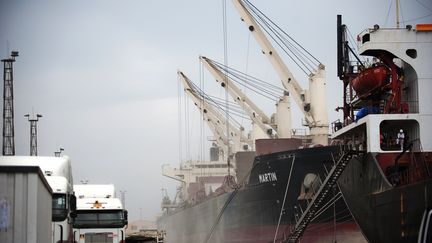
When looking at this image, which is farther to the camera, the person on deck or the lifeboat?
the lifeboat

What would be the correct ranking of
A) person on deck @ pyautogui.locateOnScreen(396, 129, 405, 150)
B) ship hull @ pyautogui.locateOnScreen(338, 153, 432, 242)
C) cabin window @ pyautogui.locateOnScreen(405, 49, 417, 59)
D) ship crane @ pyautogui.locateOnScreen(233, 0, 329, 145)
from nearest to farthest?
ship hull @ pyautogui.locateOnScreen(338, 153, 432, 242), person on deck @ pyautogui.locateOnScreen(396, 129, 405, 150), cabin window @ pyautogui.locateOnScreen(405, 49, 417, 59), ship crane @ pyautogui.locateOnScreen(233, 0, 329, 145)

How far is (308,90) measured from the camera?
42.3 meters

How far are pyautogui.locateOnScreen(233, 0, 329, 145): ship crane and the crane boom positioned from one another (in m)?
Result: 6.85

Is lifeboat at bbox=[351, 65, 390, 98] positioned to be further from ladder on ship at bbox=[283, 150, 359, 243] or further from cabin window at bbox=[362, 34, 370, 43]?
ladder on ship at bbox=[283, 150, 359, 243]

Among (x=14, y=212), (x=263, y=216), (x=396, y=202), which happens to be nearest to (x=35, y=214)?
(x=14, y=212)

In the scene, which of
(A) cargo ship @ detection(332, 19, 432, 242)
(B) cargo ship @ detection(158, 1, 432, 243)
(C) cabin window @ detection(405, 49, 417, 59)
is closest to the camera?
(B) cargo ship @ detection(158, 1, 432, 243)

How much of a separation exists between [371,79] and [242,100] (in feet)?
89.3

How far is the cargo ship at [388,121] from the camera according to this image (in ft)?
71.9

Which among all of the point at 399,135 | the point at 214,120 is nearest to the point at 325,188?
the point at 399,135

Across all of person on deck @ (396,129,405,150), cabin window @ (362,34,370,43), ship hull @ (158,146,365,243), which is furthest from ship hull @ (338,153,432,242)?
ship hull @ (158,146,365,243)

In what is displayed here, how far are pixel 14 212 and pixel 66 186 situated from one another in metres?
8.22

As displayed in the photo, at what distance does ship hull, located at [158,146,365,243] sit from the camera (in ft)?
105

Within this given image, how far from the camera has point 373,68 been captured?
24391 millimetres

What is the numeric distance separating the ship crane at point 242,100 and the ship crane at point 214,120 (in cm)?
730
